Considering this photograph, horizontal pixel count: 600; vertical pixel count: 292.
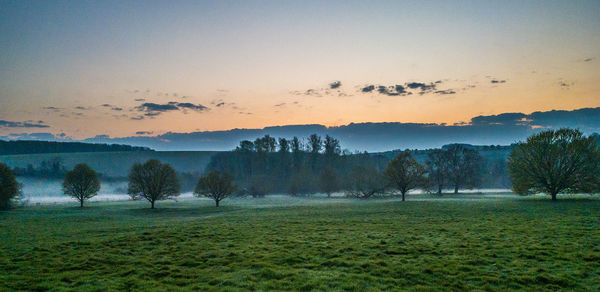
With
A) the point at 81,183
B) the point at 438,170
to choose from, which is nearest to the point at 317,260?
the point at 81,183

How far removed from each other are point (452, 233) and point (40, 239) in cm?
3217

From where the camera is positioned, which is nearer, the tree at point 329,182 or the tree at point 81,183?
the tree at point 81,183

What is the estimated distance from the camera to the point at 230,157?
152 meters

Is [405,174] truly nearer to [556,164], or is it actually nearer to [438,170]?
[556,164]

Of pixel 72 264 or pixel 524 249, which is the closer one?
pixel 72 264

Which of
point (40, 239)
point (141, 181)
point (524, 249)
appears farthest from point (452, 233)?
point (141, 181)

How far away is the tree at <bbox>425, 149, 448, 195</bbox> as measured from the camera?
8588cm

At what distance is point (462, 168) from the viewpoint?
89.8 meters

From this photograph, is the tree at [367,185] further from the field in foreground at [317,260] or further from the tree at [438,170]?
the field in foreground at [317,260]

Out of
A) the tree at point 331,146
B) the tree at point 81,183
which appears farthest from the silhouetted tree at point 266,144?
the tree at point 81,183

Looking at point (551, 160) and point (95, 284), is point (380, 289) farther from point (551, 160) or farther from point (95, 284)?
point (551, 160)

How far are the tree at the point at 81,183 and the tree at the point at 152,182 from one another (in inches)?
515

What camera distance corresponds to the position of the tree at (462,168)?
88062 mm

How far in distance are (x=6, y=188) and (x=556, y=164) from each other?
95.0 m
